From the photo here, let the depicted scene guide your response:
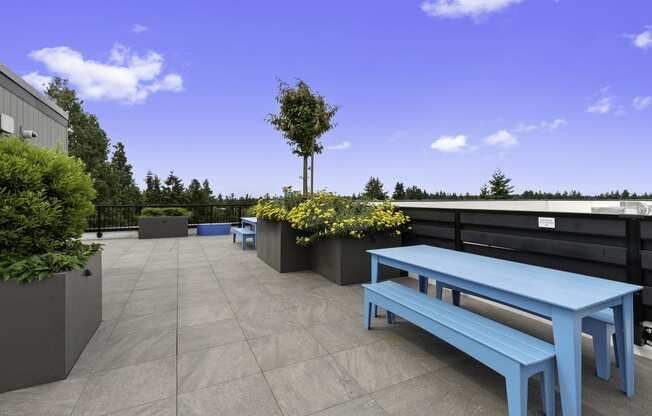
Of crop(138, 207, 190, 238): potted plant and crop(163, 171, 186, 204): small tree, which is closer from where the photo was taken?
crop(138, 207, 190, 238): potted plant

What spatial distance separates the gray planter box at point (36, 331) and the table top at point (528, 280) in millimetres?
2236

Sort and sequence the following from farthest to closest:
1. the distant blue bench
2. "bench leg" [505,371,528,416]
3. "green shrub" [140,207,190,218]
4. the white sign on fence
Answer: the distant blue bench → "green shrub" [140,207,190,218] → the white sign on fence → "bench leg" [505,371,528,416]

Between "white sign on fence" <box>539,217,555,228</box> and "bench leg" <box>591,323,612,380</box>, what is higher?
"white sign on fence" <box>539,217,555,228</box>

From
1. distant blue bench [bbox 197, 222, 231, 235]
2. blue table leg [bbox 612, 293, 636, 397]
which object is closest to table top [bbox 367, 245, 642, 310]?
blue table leg [bbox 612, 293, 636, 397]

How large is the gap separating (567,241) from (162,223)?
373 inches

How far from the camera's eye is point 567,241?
94.3 inches

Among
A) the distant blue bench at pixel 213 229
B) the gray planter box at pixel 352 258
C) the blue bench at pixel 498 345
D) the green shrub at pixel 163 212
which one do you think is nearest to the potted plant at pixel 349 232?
the gray planter box at pixel 352 258

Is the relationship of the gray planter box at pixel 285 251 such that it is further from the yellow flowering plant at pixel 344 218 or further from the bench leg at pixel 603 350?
the bench leg at pixel 603 350

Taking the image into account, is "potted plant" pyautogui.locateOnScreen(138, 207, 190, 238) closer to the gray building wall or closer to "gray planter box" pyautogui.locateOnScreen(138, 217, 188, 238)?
"gray planter box" pyautogui.locateOnScreen(138, 217, 188, 238)

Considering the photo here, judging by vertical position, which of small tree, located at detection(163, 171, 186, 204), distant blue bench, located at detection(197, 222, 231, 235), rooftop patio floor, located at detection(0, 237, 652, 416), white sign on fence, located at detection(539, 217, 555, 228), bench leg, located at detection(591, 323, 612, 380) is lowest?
rooftop patio floor, located at detection(0, 237, 652, 416)

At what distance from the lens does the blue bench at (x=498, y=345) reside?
123cm

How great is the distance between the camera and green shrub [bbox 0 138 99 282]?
1.71m

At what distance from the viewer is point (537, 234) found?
262cm

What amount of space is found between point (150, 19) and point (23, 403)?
28.4ft
